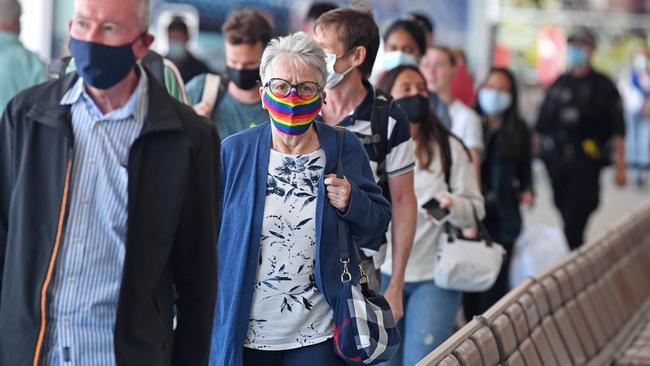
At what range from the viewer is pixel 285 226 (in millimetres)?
3604

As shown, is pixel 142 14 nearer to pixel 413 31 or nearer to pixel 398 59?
pixel 398 59

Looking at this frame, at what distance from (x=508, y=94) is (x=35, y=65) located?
3844 millimetres

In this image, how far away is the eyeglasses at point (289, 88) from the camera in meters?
3.63

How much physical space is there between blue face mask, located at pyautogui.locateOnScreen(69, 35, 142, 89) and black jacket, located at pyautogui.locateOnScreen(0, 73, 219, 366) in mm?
94

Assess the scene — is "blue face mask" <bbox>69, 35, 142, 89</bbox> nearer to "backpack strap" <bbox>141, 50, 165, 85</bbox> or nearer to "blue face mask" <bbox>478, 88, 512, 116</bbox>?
"backpack strap" <bbox>141, 50, 165, 85</bbox>

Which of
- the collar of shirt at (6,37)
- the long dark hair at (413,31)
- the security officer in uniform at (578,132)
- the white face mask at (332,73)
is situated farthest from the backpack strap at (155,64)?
the security officer in uniform at (578,132)

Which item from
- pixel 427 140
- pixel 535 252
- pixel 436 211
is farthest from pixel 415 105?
pixel 535 252

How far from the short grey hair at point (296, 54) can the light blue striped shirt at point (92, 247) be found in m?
0.96

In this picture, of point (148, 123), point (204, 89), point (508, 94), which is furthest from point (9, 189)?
point (508, 94)

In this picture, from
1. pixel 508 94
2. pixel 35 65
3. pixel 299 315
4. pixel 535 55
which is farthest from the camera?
pixel 535 55

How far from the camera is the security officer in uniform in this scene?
9.50m

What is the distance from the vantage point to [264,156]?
3.65m

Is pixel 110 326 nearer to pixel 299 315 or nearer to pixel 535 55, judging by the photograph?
pixel 299 315

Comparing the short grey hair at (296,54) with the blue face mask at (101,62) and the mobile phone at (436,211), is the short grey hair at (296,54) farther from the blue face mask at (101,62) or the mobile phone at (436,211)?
the mobile phone at (436,211)
